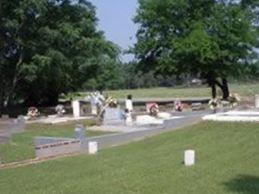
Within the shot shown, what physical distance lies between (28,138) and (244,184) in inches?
557

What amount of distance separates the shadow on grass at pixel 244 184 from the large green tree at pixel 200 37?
30.7 m

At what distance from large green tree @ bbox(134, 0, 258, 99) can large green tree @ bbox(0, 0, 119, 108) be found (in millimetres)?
4007

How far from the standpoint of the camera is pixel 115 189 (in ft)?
40.7

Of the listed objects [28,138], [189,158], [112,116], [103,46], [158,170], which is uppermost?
[103,46]

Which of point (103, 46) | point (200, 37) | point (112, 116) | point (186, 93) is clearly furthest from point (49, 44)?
point (186, 93)

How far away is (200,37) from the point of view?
142 ft

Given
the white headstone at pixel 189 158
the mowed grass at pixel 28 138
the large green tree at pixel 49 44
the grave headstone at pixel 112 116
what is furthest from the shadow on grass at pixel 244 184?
the large green tree at pixel 49 44

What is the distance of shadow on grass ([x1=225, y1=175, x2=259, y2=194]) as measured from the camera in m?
11.4

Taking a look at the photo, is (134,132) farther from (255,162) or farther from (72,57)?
(72,57)

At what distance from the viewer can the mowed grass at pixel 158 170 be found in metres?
12.3

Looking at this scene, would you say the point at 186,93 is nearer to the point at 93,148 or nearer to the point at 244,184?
the point at 93,148

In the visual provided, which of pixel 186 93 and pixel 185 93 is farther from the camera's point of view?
pixel 185 93

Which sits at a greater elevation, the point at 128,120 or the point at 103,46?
the point at 103,46

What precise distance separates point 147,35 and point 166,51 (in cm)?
195
